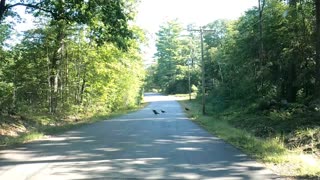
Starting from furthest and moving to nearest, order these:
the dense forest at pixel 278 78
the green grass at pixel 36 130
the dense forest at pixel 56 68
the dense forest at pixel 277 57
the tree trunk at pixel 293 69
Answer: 1. the dense forest at pixel 56 68
2. the tree trunk at pixel 293 69
3. the dense forest at pixel 277 57
4. the dense forest at pixel 278 78
5. the green grass at pixel 36 130

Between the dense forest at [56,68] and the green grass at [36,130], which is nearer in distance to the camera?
the green grass at [36,130]

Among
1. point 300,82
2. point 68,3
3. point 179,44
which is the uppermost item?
point 179,44

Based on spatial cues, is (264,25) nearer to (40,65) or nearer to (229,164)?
(40,65)

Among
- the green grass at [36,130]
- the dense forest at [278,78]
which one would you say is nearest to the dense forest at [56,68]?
the green grass at [36,130]

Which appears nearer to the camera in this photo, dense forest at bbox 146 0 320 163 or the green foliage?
dense forest at bbox 146 0 320 163

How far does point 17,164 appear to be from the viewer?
10.5m

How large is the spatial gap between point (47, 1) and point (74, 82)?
1852cm

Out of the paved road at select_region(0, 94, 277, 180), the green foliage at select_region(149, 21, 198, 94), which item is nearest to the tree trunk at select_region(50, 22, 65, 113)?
the paved road at select_region(0, 94, 277, 180)

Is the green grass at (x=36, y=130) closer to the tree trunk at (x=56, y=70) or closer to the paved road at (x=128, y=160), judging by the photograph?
the paved road at (x=128, y=160)

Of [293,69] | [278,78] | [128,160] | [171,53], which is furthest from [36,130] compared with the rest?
[171,53]

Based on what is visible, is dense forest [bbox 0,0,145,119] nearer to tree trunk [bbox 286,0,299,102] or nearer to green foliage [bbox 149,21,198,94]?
tree trunk [bbox 286,0,299,102]

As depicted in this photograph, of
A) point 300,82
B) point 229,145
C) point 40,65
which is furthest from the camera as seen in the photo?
point 40,65

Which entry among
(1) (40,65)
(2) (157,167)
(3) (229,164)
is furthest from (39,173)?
(1) (40,65)

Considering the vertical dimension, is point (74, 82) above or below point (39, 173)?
above
